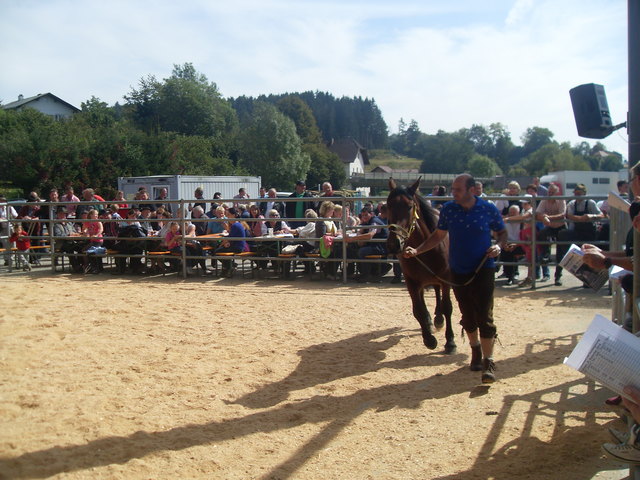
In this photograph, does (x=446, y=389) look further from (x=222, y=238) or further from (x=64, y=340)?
(x=222, y=238)

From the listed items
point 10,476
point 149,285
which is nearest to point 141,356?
point 10,476

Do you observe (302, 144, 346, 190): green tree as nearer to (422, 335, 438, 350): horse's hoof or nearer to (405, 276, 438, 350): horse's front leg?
(405, 276, 438, 350): horse's front leg

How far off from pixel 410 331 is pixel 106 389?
374cm

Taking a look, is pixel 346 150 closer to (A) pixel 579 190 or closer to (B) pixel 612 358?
(A) pixel 579 190

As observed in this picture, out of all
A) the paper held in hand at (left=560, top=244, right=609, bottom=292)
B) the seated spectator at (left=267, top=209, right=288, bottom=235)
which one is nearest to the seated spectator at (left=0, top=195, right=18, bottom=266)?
the seated spectator at (left=267, top=209, right=288, bottom=235)

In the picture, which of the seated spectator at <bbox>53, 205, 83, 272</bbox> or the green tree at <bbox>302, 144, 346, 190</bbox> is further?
the green tree at <bbox>302, 144, 346, 190</bbox>

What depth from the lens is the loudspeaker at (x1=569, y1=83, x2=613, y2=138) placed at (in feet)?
20.7

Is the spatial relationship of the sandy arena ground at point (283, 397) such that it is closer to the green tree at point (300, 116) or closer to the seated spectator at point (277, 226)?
the seated spectator at point (277, 226)

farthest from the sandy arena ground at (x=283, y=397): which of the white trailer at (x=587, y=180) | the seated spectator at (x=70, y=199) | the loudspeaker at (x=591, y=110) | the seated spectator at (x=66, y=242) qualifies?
the white trailer at (x=587, y=180)

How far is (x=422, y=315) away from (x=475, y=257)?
4.15 feet

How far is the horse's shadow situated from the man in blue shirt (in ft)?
3.06

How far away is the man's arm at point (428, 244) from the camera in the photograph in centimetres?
541

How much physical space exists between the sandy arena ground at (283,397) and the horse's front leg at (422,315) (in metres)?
0.20

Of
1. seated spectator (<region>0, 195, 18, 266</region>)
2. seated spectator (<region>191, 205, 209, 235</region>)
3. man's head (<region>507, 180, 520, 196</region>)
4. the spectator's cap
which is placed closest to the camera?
the spectator's cap
